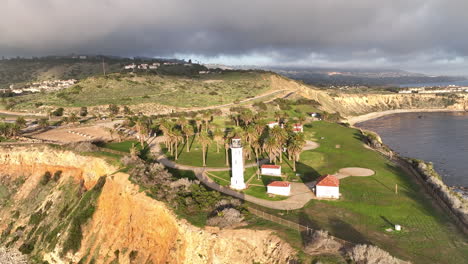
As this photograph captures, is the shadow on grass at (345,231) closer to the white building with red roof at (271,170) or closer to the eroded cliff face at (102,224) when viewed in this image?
the eroded cliff face at (102,224)

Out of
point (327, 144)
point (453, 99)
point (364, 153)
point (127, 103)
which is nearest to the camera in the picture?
point (364, 153)

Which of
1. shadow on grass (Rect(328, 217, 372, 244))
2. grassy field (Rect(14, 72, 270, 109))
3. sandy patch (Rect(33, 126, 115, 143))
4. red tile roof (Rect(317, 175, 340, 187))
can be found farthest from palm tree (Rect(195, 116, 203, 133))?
shadow on grass (Rect(328, 217, 372, 244))

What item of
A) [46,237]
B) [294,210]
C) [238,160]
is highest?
[238,160]

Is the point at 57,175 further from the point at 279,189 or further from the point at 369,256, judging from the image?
the point at 369,256

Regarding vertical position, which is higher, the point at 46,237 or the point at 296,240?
the point at 296,240

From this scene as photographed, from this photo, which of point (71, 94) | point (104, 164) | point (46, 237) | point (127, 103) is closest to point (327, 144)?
point (104, 164)

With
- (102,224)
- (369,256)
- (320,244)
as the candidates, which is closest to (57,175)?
(102,224)

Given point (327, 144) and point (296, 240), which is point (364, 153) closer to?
point (327, 144)
